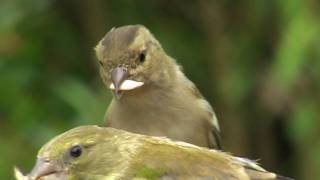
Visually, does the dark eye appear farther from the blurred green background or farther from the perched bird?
the blurred green background

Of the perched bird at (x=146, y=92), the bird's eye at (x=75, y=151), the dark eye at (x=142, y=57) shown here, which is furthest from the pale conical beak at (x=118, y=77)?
the bird's eye at (x=75, y=151)

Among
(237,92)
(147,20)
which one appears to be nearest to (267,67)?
(237,92)

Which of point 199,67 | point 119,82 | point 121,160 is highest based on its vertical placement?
point 119,82

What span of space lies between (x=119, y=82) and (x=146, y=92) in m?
0.24

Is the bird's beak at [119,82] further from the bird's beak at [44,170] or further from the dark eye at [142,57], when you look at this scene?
the bird's beak at [44,170]

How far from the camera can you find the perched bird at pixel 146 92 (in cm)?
405

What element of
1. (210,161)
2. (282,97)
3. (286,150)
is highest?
(210,161)

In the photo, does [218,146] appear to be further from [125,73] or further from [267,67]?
[267,67]

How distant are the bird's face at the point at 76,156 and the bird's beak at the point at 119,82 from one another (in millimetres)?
498

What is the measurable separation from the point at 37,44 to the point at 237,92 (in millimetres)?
1114

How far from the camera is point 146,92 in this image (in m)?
4.18

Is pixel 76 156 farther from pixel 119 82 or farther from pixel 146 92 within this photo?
pixel 146 92

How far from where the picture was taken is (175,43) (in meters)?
6.43

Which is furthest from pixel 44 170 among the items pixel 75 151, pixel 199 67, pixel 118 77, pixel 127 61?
→ pixel 199 67
